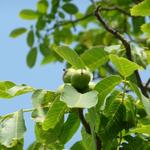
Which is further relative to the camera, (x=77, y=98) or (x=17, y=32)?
(x=17, y=32)

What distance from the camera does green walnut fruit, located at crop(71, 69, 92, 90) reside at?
1.45 m

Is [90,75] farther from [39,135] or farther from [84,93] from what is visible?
[39,135]

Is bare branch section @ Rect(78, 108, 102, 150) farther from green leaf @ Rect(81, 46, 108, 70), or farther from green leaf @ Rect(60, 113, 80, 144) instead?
green leaf @ Rect(81, 46, 108, 70)

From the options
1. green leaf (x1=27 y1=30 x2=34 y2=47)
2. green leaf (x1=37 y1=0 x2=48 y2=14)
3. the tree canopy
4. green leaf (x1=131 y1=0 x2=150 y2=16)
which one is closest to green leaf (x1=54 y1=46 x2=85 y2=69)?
the tree canopy

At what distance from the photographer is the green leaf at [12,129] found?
4.71 ft

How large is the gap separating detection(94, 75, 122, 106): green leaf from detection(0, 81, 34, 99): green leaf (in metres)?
0.19

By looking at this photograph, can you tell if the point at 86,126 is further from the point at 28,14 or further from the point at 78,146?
the point at 28,14

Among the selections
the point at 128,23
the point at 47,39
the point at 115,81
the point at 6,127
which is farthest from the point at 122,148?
the point at 128,23

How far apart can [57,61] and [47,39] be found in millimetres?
246

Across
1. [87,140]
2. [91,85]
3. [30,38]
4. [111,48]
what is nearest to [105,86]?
[91,85]

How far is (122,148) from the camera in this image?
5.09 ft

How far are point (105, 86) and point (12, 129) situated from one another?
260 millimetres

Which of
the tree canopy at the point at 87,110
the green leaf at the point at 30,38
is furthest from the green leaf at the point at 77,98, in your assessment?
the green leaf at the point at 30,38

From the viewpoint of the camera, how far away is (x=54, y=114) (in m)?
1.43
